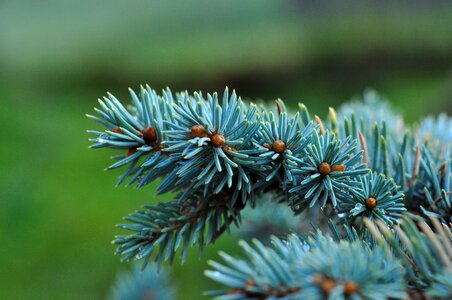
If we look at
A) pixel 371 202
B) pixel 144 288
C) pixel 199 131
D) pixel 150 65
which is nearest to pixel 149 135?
pixel 199 131

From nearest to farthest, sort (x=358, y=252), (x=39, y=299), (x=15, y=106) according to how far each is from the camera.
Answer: (x=358, y=252) < (x=39, y=299) < (x=15, y=106)

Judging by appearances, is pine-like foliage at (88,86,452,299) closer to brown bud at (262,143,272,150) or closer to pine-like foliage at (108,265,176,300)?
brown bud at (262,143,272,150)

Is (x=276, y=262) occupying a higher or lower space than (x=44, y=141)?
lower

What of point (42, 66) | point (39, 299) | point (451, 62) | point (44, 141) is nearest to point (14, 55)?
point (42, 66)

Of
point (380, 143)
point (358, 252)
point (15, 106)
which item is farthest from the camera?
point (15, 106)

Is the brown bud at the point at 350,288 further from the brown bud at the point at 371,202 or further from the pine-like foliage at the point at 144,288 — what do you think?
the pine-like foliage at the point at 144,288

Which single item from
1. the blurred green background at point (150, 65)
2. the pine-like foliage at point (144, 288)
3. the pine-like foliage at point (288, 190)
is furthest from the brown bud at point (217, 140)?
the blurred green background at point (150, 65)

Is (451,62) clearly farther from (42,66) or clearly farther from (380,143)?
(380,143)

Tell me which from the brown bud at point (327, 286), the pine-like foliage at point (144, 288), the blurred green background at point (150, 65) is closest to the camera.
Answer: the brown bud at point (327, 286)

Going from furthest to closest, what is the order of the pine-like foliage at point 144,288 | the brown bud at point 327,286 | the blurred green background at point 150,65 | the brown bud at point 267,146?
1. the blurred green background at point 150,65
2. the pine-like foliage at point 144,288
3. the brown bud at point 267,146
4. the brown bud at point 327,286

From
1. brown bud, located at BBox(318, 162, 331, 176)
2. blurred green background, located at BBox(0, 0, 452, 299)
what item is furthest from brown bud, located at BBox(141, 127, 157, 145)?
blurred green background, located at BBox(0, 0, 452, 299)
